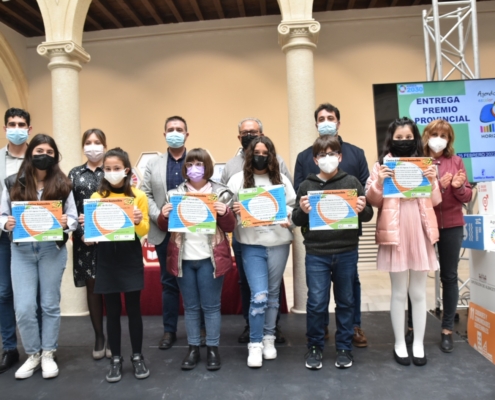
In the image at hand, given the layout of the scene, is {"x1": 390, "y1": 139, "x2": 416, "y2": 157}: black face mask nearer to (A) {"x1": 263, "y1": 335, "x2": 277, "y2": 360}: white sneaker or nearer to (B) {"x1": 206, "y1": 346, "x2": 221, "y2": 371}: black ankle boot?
(A) {"x1": 263, "y1": 335, "x2": 277, "y2": 360}: white sneaker

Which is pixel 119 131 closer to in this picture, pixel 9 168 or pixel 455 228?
pixel 9 168

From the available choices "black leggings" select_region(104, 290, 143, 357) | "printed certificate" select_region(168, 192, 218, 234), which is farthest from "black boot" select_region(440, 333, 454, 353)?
"black leggings" select_region(104, 290, 143, 357)

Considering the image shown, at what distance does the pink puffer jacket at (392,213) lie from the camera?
9.43 feet

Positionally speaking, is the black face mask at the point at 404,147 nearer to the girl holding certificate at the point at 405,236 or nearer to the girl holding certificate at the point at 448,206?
the girl holding certificate at the point at 405,236

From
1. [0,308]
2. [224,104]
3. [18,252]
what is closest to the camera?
[18,252]

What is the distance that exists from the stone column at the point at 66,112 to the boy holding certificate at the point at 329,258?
296 centimetres

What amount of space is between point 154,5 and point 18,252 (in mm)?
6161

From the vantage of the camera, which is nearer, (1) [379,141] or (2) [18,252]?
(2) [18,252]

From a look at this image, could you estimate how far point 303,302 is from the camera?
4492mm

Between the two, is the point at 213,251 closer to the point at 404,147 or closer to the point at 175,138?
the point at 175,138

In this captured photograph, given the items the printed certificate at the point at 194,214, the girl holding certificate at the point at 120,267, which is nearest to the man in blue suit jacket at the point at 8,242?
the girl holding certificate at the point at 120,267

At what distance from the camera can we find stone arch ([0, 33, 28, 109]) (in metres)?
8.10

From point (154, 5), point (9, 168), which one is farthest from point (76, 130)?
point (154, 5)

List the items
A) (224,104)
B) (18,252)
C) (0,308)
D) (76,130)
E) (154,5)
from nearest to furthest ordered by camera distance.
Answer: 1. (18,252)
2. (0,308)
3. (76,130)
4. (154,5)
5. (224,104)
